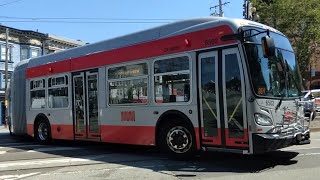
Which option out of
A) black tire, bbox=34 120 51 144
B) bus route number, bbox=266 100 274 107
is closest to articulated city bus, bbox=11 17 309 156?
bus route number, bbox=266 100 274 107

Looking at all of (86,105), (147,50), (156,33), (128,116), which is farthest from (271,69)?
(86,105)

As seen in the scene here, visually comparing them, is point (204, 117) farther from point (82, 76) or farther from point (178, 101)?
point (82, 76)

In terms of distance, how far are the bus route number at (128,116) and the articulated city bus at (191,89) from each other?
0.09ft

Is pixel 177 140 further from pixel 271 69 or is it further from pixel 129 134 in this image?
pixel 271 69

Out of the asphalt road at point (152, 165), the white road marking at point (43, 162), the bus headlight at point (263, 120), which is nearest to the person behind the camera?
the asphalt road at point (152, 165)

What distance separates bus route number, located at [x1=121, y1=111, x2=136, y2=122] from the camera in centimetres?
1255

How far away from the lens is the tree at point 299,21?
93.3 ft

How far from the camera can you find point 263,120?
378 inches

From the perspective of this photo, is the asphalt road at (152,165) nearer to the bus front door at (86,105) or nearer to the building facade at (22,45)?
the bus front door at (86,105)

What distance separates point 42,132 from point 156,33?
Result: 7.11 meters

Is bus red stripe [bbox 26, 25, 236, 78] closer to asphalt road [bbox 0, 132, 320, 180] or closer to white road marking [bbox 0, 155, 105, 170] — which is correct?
asphalt road [bbox 0, 132, 320, 180]

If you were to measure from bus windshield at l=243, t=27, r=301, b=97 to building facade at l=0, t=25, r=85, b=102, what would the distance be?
4229 centimetres

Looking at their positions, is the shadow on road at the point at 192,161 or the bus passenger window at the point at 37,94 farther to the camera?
the bus passenger window at the point at 37,94

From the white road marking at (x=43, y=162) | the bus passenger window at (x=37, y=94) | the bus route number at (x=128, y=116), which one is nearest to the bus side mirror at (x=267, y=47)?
the bus route number at (x=128, y=116)
